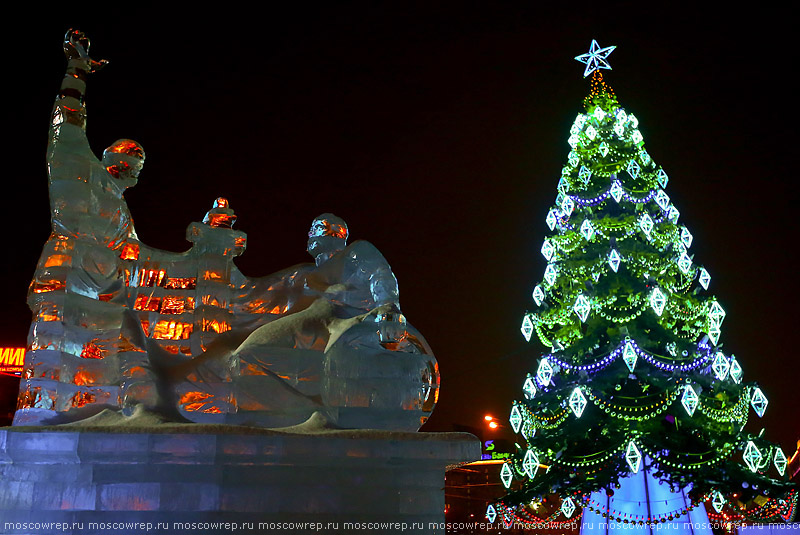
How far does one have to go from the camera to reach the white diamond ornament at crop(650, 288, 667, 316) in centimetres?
908

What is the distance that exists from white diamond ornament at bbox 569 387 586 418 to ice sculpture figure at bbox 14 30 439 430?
19.8 feet

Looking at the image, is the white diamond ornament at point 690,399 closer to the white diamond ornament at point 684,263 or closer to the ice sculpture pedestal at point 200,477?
the white diamond ornament at point 684,263

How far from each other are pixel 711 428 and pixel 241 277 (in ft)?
25.8

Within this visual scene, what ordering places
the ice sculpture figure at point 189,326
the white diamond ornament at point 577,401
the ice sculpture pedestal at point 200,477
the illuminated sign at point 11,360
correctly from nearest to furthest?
the ice sculpture pedestal at point 200,477 → the ice sculpture figure at point 189,326 → the white diamond ornament at point 577,401 → the illuminated sign at point 11,360

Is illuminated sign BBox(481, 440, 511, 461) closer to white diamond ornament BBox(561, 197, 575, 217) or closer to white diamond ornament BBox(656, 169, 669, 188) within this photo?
white diamond ornament BBox(561, 197, 575, 217)

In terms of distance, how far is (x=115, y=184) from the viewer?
3.86 meters

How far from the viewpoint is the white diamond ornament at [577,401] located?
9.00m

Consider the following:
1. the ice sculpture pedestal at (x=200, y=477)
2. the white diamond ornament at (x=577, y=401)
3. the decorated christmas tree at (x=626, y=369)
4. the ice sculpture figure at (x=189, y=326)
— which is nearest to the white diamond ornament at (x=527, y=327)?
the decorated christmas tree at (x=626, y=369)

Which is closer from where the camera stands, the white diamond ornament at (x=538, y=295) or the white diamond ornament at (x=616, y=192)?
the white diamond ornament at (x=616, y=192)

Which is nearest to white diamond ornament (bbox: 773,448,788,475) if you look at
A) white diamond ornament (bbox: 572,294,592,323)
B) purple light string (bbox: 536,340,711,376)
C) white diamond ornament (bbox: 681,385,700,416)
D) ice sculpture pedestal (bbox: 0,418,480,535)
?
white diamond ornament (bbox: 681,385,700,416)

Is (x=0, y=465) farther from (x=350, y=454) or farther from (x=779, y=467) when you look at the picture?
(x=779, y=467)

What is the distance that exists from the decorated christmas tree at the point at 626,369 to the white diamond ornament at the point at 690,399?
13 millimetres

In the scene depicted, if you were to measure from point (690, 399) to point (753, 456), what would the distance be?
1172mm

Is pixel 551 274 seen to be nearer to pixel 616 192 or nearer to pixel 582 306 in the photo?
pixel 582 306
